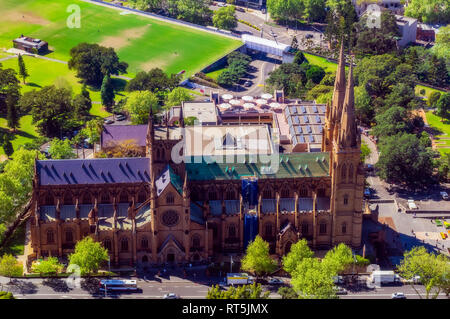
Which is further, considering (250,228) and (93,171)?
(93,171)

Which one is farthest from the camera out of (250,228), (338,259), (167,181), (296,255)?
(250,228)

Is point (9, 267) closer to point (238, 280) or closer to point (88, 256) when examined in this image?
point (88, 256)

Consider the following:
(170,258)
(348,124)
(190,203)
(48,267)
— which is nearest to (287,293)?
(170,258)

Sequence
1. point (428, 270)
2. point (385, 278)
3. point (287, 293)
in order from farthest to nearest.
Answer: point (385, 278) < point (428, 270) < point (287, 293)

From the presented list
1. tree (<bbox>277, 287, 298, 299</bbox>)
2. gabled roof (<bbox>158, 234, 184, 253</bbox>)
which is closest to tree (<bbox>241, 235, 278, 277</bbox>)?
tree (<bbox>277, 287, 298, 299</bbox>)

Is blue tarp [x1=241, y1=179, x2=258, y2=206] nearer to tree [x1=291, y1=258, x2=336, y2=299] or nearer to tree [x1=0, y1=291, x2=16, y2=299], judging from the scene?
tree [x1=291, y1=258, x2=336, y2=299]

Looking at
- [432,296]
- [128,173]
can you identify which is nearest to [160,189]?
[128,173]

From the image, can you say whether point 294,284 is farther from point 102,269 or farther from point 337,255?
point 102,269
